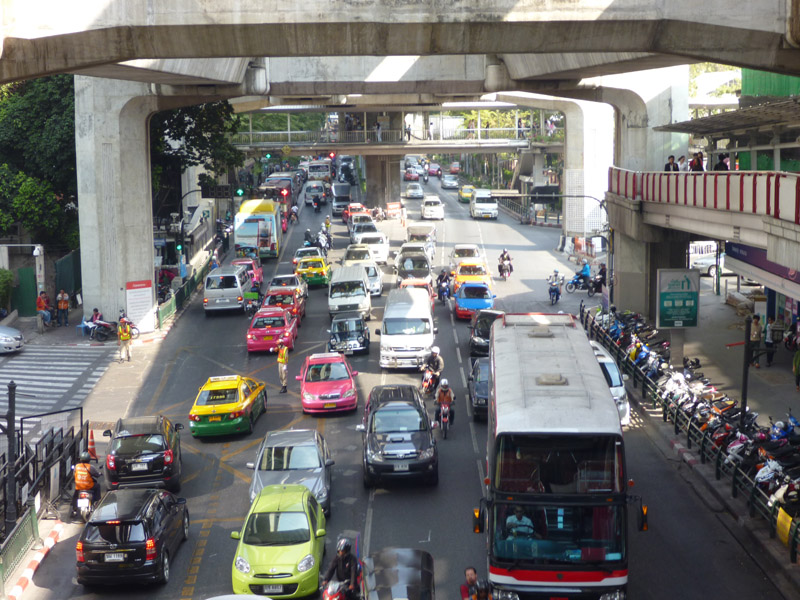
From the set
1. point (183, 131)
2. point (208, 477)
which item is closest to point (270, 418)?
point (208, 477)

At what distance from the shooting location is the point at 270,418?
89.9 ft

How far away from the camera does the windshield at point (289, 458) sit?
19.7 metres

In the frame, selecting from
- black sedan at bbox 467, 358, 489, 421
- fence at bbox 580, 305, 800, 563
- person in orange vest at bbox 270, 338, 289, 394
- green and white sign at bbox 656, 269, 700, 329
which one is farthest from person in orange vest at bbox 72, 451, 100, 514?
green and white sign at bbox 656, 269, 700, 329

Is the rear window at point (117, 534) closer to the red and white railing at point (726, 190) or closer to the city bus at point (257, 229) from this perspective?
the red and white railing at point (726, 190)

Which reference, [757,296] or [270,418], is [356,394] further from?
[757,296]

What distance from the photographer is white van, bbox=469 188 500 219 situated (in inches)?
3206

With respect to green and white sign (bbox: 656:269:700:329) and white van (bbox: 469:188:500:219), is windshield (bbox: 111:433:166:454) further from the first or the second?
white van (bbox: 469:188:500:219)

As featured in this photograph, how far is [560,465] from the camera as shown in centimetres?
1420

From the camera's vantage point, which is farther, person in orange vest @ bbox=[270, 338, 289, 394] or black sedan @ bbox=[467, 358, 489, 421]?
person in orange vest @ bbox=[270, 338, 289, 394]

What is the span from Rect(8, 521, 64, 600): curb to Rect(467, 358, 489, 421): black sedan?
10.6 meters

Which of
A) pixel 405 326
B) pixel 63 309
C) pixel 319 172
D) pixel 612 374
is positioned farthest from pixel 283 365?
pixel 319 172

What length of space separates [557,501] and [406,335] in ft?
58.5

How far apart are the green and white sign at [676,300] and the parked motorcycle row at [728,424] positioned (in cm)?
116

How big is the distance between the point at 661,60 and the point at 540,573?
20.0m
